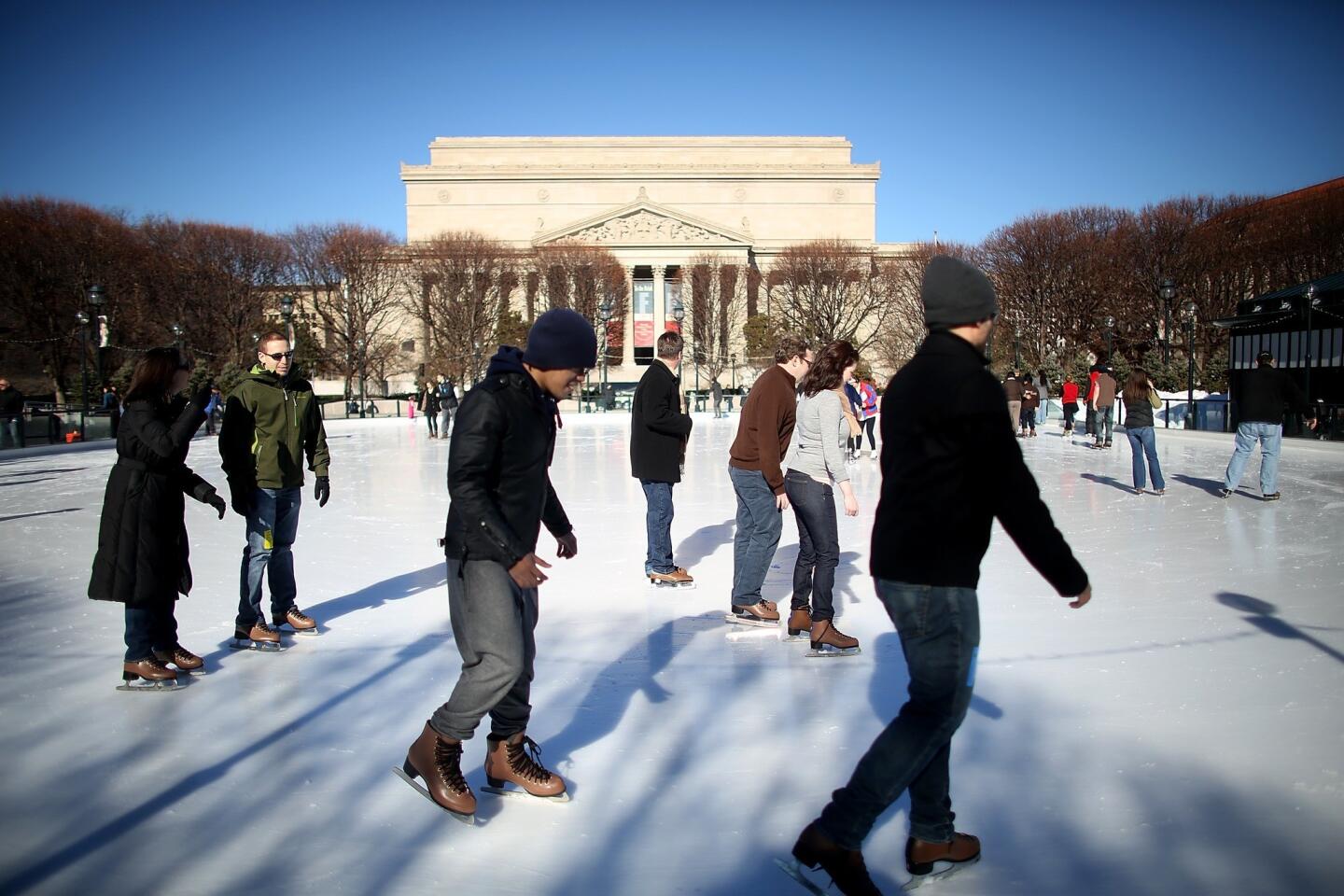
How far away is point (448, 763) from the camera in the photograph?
3186 millimetres

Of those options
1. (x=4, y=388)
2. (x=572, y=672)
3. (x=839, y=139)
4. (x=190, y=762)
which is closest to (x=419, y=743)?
(x=190, y=762)

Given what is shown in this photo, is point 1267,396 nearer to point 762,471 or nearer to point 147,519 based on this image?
point 762,471

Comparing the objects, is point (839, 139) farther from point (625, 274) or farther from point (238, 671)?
point (238, 671)

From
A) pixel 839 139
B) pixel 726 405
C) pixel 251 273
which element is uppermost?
pixel 839 139

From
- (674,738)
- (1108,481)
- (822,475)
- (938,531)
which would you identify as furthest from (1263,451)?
(938,531)

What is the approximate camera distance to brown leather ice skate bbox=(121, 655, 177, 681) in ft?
14.9

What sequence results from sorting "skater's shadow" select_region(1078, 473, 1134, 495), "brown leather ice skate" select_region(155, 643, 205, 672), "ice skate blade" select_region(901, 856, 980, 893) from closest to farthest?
"ice skate blade" select_region(901, 856, 980, 893) → "brown leather ice skate" select_region(155, 643, 205, 672) → "skater's shadow" select_region(1078, 473, 1134, 495)

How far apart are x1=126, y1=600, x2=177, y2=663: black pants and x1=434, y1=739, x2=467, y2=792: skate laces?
212 centimetres

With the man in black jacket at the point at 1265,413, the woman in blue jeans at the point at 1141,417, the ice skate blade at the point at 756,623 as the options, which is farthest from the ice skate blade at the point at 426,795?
the woman in blue jeans at the point at 1141,417

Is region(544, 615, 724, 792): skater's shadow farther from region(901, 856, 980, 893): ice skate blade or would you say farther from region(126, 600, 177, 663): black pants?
region(126, 600, 177, 663): black pants

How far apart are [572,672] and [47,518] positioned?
8.57 meters

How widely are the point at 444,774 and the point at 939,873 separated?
60.5 inches

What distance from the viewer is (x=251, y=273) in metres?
44.8

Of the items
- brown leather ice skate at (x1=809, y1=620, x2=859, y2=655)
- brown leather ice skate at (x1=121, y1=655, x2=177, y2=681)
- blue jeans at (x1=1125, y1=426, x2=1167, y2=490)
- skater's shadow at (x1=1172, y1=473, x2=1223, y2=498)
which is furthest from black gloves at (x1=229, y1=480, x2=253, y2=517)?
skater's shadow at (x1=1172, y1=473, x2=1223, y2=498)
